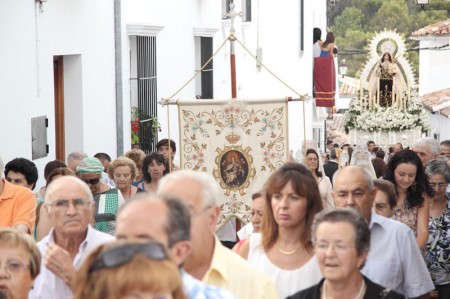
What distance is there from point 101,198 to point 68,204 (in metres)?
2.81

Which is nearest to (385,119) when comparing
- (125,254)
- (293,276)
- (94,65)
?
(94,65)

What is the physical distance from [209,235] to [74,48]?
10.5m

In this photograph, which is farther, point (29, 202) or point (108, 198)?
point (108, 198)

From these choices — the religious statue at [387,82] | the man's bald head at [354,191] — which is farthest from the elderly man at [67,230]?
the religious statue at [387,82]

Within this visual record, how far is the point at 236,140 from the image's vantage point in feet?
40.0

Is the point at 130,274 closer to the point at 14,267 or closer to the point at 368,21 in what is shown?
the point at 14,267

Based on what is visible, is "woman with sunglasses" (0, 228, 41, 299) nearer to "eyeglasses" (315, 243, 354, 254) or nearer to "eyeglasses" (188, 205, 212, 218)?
"eyeglasses" (188, 205, 212, 218)

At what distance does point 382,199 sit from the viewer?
823 centimetres

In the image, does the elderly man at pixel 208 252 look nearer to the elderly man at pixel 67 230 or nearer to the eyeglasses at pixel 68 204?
the elderly man at pixel 67 230

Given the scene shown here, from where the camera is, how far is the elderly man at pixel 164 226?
407 centimetres

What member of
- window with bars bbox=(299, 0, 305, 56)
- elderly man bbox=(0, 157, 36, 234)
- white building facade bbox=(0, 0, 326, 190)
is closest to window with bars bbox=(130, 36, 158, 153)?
white building facade bbox=(0, 0, 326, 190)

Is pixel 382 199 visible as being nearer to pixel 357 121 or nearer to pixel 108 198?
pixel 108 198

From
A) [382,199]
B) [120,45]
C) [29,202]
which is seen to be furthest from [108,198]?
[120,45]

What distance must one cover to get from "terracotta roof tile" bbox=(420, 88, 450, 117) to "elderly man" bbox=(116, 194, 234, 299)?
123ft
